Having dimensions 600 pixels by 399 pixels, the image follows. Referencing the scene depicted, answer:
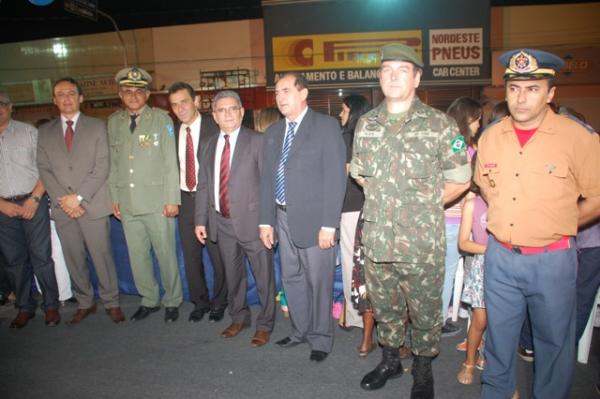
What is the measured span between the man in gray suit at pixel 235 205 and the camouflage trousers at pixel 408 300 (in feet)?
3.23

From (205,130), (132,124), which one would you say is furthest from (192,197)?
(132,124)

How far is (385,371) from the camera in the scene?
2631mm

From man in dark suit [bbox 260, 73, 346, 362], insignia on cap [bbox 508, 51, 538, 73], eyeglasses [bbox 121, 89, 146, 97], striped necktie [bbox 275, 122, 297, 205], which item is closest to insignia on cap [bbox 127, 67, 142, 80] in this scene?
eyeglasses [bbox 121, 89, 146, 97]

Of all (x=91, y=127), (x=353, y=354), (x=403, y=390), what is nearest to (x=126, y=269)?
(x=91, y=127)

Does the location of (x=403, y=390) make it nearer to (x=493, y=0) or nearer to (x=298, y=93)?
(x=298, y=93)

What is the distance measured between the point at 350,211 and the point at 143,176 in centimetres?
173

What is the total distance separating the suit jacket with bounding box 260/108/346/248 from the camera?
2.72 meters

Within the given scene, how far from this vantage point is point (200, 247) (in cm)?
368

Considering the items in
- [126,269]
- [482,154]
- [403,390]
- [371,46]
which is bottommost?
[403,390]

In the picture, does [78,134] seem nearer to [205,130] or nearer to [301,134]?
[205,130]

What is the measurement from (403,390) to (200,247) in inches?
79.0

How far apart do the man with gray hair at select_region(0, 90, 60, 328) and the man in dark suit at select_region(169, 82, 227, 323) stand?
1262mm

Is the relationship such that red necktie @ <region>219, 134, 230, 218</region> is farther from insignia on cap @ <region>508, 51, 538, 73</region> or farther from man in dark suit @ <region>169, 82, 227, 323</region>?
insignia on cap @ <region>508, 51, 538, 73</region>

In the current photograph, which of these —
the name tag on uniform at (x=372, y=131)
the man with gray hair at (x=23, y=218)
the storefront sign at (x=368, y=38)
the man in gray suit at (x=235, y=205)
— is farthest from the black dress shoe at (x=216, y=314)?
the storefront sign at (x=368, y=38)
